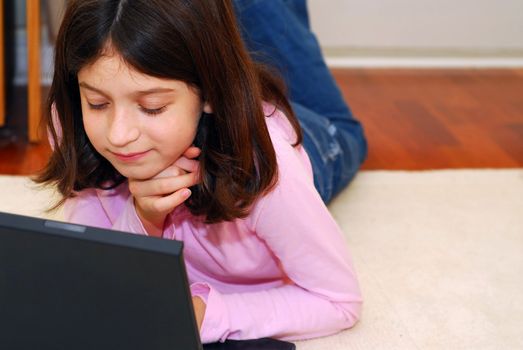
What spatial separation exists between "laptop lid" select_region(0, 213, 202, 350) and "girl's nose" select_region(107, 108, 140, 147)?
0.16m

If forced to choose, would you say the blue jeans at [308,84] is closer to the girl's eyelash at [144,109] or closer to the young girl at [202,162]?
the young girl at [202,162]

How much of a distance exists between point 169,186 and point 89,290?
23 cm

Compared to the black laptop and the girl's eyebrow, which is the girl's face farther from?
the black laptop

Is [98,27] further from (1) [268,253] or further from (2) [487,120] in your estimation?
(2) [487,120]

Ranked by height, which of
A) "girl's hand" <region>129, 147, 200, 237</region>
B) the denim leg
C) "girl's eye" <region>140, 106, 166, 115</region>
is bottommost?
the denim leg

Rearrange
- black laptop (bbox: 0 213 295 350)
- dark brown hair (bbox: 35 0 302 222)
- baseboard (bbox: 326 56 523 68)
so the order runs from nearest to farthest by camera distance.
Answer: black laptop (bbox: 0 213 295 350), dark brown hair (bbox: 35 0 302 222), baseboard (bbox: 326 56 523 68)

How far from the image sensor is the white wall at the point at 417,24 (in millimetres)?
2240

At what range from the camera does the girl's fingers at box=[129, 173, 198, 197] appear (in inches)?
37.2

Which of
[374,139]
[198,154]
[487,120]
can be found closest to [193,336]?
[198,154]

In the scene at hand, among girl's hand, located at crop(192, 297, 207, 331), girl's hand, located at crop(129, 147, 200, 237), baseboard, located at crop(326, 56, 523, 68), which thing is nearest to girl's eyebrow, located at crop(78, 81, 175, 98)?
girl's hand, located at crop(129, 147, 200, 237)

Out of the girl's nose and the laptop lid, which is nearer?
the laptop lid

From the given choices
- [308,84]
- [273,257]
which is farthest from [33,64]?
[273,257]

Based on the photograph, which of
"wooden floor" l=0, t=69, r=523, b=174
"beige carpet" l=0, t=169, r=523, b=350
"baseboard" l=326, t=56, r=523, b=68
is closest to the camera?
"beige carpet" l=0, t=169, r=523, b=350

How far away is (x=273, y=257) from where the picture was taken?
42.9 inches
